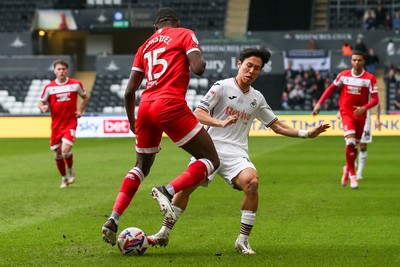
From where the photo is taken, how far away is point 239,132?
9.00 metres

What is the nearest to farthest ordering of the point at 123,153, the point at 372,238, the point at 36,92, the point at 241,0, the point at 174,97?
the point at 174,97, the point at 372,238, the point at 123,153, the point at 36,92, the point at 241,0

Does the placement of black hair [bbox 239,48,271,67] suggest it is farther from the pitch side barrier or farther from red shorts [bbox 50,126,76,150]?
the pitch side barrier

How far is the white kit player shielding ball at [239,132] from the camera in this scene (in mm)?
8672

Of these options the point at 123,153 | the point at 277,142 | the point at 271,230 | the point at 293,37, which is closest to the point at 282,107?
the point at 293,37

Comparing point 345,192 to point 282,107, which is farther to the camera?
point 282,107

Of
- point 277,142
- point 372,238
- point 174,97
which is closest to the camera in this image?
point 174,97

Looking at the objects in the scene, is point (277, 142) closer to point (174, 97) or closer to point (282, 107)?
point (282, 107)

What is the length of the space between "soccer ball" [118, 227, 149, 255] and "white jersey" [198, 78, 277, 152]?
3.84ft

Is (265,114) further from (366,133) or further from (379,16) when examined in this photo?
(379,16)

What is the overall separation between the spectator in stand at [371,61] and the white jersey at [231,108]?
32.0 m

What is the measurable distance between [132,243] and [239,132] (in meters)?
1.51

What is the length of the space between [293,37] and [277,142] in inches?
512

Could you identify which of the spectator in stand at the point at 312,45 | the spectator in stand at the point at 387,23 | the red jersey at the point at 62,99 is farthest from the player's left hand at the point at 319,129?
the spectator in stand at the point at 387,23

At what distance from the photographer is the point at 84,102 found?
16.5m
